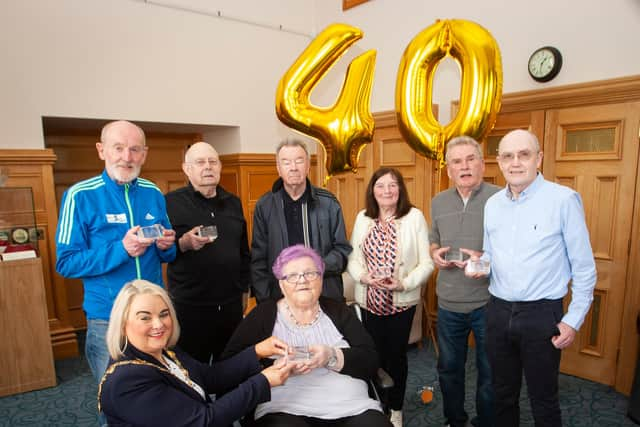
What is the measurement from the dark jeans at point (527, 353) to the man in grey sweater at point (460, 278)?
7.2 inches

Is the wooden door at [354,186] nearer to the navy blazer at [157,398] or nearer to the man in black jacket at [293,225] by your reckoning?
the man in black jacket at [293,225]

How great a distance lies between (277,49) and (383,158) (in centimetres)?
167

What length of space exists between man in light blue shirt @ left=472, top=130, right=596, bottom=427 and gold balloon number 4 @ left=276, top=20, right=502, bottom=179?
94cm

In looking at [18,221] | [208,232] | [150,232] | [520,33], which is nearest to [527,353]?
[208,232]

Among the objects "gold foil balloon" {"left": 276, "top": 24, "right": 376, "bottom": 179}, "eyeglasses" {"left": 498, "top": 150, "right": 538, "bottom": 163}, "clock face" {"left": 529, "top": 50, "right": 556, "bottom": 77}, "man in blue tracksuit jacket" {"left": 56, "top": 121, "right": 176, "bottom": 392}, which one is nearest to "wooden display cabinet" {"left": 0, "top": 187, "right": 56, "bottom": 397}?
"man in blue tracksuit jacket" {"left": 56, "top": 121, "right": 176, "bottom": 392}

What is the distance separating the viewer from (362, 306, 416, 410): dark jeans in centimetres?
223

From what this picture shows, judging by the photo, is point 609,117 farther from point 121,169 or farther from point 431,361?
point 121,169

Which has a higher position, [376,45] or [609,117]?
[376,45]

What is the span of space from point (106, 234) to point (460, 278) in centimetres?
163

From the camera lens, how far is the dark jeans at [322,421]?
4.93 feet

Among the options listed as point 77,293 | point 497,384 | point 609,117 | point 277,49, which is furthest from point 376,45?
point 77,293

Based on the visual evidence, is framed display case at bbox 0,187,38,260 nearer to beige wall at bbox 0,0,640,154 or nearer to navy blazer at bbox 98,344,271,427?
beige wall at bbox 0,0,640,154

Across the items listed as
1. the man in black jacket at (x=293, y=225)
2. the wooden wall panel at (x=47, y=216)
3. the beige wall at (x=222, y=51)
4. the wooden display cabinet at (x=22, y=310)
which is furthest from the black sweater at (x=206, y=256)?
the beige wall at (x=222, y=51)

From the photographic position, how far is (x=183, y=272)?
6.98 ft
